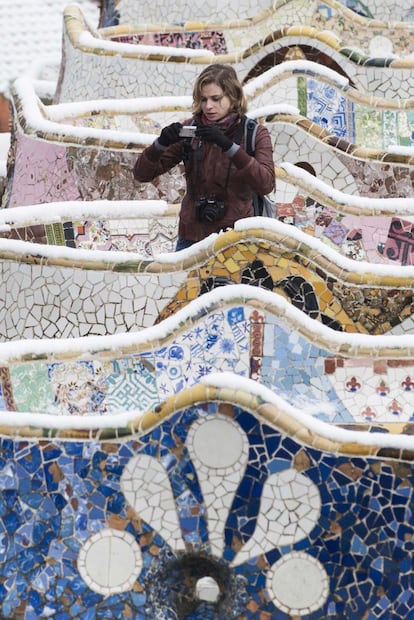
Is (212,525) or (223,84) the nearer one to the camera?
(212,525)

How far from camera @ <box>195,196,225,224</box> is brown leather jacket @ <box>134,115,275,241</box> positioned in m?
0.02

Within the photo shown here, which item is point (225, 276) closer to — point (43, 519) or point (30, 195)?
point (43, 519)

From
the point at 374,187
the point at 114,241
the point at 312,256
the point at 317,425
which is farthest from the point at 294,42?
Result: the point at 317,425

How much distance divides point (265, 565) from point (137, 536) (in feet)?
1.38

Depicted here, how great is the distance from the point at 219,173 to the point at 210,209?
0.51 feet

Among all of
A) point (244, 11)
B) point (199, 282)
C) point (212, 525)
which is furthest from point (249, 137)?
point (244, 11)

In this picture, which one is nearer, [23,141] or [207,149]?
[207,149]

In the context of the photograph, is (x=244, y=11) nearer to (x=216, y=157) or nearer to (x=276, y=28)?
(x=276, y=28)

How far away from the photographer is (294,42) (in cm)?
957

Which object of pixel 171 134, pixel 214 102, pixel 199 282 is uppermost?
pixel 214 102

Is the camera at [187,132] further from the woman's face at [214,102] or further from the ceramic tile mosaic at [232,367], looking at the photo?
the ceramic tile mosaic at [232,367]

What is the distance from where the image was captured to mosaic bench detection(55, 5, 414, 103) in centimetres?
962

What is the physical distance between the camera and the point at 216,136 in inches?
234

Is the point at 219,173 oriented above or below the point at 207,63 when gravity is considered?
below
